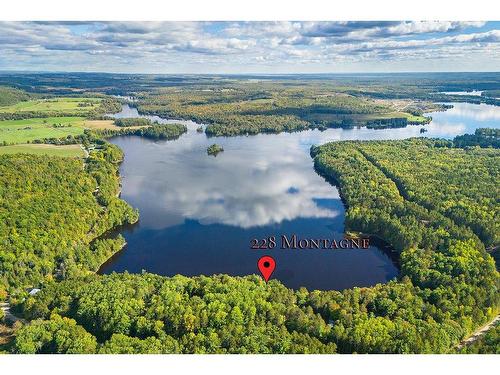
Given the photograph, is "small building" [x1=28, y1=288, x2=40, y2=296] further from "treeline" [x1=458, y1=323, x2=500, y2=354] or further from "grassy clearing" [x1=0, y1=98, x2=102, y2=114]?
"grassy clearing" [x1=0, y1=98, x2=102, y2=114]

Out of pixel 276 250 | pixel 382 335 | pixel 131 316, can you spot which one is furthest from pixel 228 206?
pixel 382 335

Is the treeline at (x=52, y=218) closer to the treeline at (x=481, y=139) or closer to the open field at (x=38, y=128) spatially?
the open field at (x=38, y=128)

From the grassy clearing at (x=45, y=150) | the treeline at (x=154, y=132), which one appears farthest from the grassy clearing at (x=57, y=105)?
the grassy clearing at (x=45, y=150)

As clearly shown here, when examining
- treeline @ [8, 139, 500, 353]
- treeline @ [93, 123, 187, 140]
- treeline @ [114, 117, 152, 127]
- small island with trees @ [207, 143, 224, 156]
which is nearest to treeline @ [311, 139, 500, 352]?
treeline @ [8, 139, 500, 353]

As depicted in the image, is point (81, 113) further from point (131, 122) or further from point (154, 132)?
point (154, 132)

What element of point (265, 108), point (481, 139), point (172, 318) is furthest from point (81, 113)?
point (172, 318)

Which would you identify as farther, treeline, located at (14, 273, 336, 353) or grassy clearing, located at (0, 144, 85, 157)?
grassy clearing, located at (0, 144, 85, 157)
